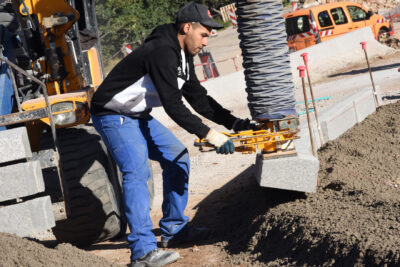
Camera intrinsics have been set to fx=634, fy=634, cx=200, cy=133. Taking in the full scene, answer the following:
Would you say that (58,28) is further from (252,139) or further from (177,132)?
(177,132)

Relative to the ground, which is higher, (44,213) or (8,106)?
(8,106)

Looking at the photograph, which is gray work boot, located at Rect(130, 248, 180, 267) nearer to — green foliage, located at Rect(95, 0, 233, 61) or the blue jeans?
the blue jeans

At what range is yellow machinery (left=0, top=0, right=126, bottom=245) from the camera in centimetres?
543

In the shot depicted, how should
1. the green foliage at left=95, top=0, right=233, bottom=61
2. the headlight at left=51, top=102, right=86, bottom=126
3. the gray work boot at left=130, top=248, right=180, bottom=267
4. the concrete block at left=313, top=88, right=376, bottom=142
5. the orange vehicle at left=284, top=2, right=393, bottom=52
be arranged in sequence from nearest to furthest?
the gray work boot at left=130, top=248, right=180, bottom=267 → the headlight at left=51, top=102, right=86, bottom=126 → the concrete block at left=313, top=88, right=376, bottom=142 → the orange vehicle at left=284, top=2, right=393, bottom=52 → the green foliage at left=95, top=0, right=233, bottom=61

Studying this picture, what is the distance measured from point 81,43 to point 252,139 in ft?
11.2

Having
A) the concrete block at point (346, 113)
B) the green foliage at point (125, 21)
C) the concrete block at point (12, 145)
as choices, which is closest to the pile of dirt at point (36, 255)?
the concrete block at point (12, 145)

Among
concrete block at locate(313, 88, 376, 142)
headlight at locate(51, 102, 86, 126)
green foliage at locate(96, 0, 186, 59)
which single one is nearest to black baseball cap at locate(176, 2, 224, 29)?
headlight at locate(51, 102, 86, 126)

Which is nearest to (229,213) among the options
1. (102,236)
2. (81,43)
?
(102,236)

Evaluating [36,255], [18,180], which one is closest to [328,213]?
[36,255]

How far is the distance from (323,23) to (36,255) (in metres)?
16.7

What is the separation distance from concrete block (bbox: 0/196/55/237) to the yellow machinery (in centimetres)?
26

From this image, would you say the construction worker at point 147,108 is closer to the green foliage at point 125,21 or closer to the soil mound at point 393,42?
the soil mound at point 393,42

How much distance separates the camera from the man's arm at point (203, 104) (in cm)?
548

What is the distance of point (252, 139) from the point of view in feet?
16.6
